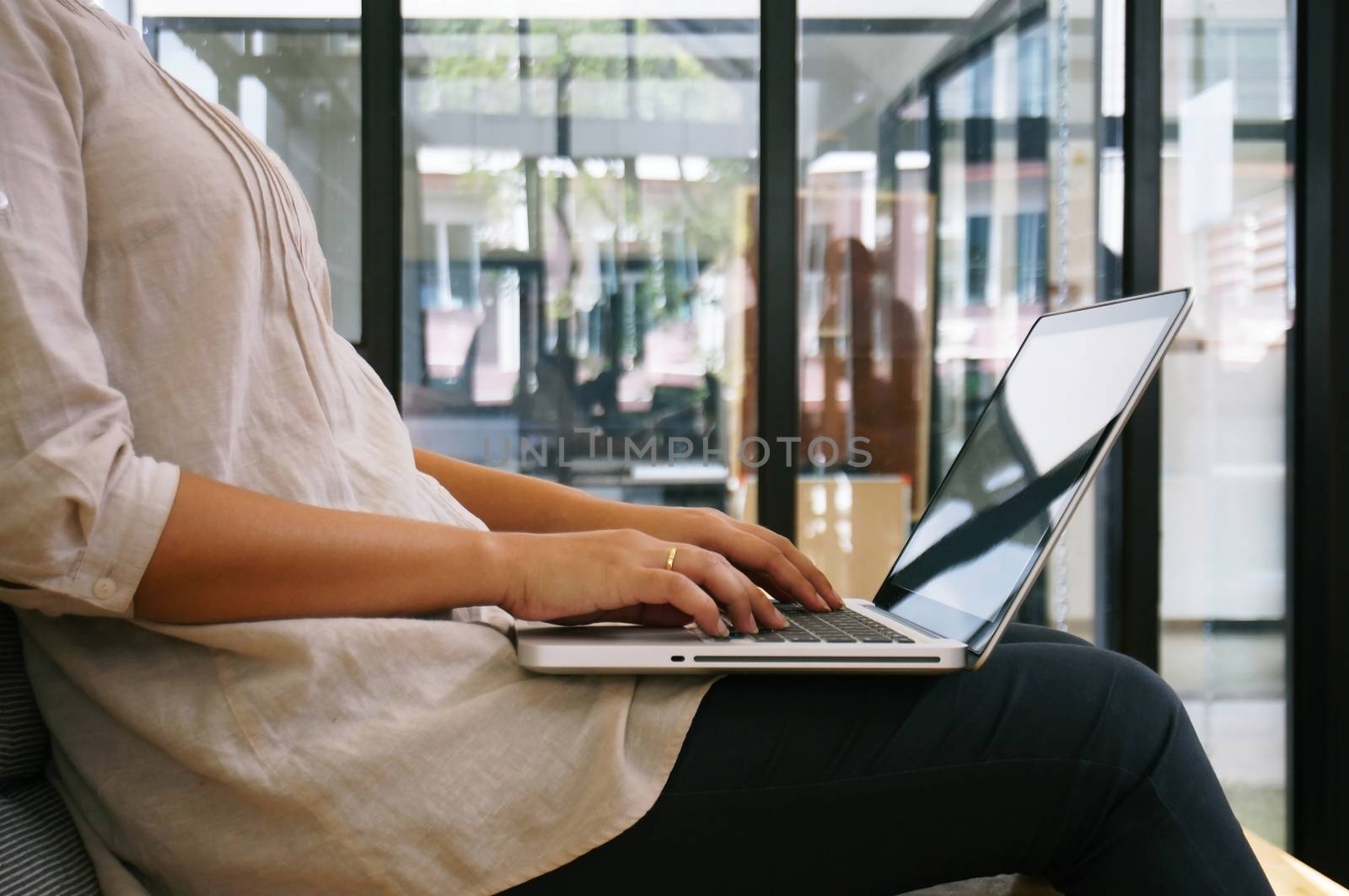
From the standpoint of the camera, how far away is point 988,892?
864 millimetres

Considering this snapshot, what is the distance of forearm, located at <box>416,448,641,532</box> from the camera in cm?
114

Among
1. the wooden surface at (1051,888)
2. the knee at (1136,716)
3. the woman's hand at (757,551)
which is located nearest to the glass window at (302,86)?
the woman's hand at (757,551)

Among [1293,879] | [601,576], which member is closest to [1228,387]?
[1293,879]

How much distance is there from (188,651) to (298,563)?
10 centimetres

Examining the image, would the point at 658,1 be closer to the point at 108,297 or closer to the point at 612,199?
the point at 612,199

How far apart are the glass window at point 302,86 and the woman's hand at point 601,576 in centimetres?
186

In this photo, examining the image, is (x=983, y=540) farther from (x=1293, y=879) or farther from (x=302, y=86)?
(x=302, y=86)

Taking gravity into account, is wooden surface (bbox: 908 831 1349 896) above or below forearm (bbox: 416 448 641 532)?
below

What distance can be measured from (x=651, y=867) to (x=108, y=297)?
0.51m

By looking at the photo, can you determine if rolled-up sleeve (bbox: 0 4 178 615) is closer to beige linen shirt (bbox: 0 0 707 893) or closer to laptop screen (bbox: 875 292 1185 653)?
beige linen shirt (bbox: 0 0 707 893)

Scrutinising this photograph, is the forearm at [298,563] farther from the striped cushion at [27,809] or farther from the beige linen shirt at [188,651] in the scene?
the striped cushion at [27,809]

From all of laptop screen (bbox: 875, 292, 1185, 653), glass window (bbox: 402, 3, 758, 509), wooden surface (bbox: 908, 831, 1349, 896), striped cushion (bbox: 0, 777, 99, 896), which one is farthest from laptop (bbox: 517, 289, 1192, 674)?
glass window (bbox: 402, 3, 758, 509)

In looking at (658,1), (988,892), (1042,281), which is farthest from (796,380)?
(988,892)

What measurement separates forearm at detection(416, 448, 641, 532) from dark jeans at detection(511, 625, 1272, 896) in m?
0.41
